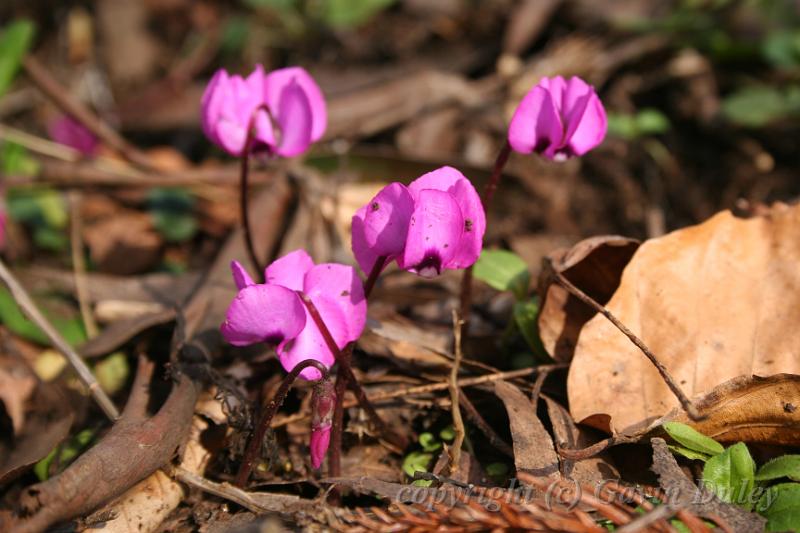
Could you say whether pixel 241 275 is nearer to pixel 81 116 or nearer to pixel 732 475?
pixel 732 475

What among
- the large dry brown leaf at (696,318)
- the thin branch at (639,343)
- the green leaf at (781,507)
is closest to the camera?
the green leaf at (781,507)

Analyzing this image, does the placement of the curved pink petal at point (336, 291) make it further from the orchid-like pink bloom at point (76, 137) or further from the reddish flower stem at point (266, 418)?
the orchid-like pink bloom at point (76, 137)

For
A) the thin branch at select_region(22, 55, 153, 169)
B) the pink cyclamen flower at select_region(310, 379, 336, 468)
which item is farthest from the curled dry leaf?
the thin branch at select_region(22, 55, 153, 169)

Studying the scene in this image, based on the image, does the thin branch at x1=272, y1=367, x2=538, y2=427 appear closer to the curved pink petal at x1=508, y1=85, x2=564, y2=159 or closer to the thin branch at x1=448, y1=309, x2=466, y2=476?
the thin branch at x1=448, y1=309, x2=466, y2=476

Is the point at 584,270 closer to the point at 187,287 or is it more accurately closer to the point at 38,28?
the point at 187,287

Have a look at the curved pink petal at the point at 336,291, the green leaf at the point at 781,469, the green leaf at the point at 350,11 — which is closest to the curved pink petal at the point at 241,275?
the curved pink petal at the point at 336,291
